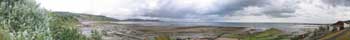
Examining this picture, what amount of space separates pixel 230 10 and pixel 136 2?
1.05 ft

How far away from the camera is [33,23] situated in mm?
2686

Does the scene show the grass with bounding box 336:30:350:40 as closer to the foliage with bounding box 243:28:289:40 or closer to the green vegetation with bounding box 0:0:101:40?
the foliage with bounding box 243:28:289:40

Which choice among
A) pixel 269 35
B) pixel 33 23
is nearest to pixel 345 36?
pixel 269 35

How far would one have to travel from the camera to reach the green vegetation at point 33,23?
8.57 feet

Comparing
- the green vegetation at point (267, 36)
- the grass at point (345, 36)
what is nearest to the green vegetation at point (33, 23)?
the green vegetation at point (267, 36)

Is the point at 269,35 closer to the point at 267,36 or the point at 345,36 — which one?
the point at 267,36

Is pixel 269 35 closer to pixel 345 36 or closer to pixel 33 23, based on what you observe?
pixel 345 36

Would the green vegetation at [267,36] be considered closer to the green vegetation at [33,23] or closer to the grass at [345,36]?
the grass at [345,36]

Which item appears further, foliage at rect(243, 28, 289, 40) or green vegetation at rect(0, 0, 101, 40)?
foliage at rect(243, 28, 289, 40)

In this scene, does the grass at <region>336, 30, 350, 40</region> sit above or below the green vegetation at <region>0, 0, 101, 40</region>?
below

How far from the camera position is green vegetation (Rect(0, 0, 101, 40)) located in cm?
261

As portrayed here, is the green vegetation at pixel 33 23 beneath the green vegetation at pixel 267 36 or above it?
above

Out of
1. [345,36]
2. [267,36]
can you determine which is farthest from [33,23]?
[345,36]

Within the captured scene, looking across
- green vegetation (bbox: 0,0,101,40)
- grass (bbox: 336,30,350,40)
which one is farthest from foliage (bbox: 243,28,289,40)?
green vegetation (bbox: 0,0,101,40)
